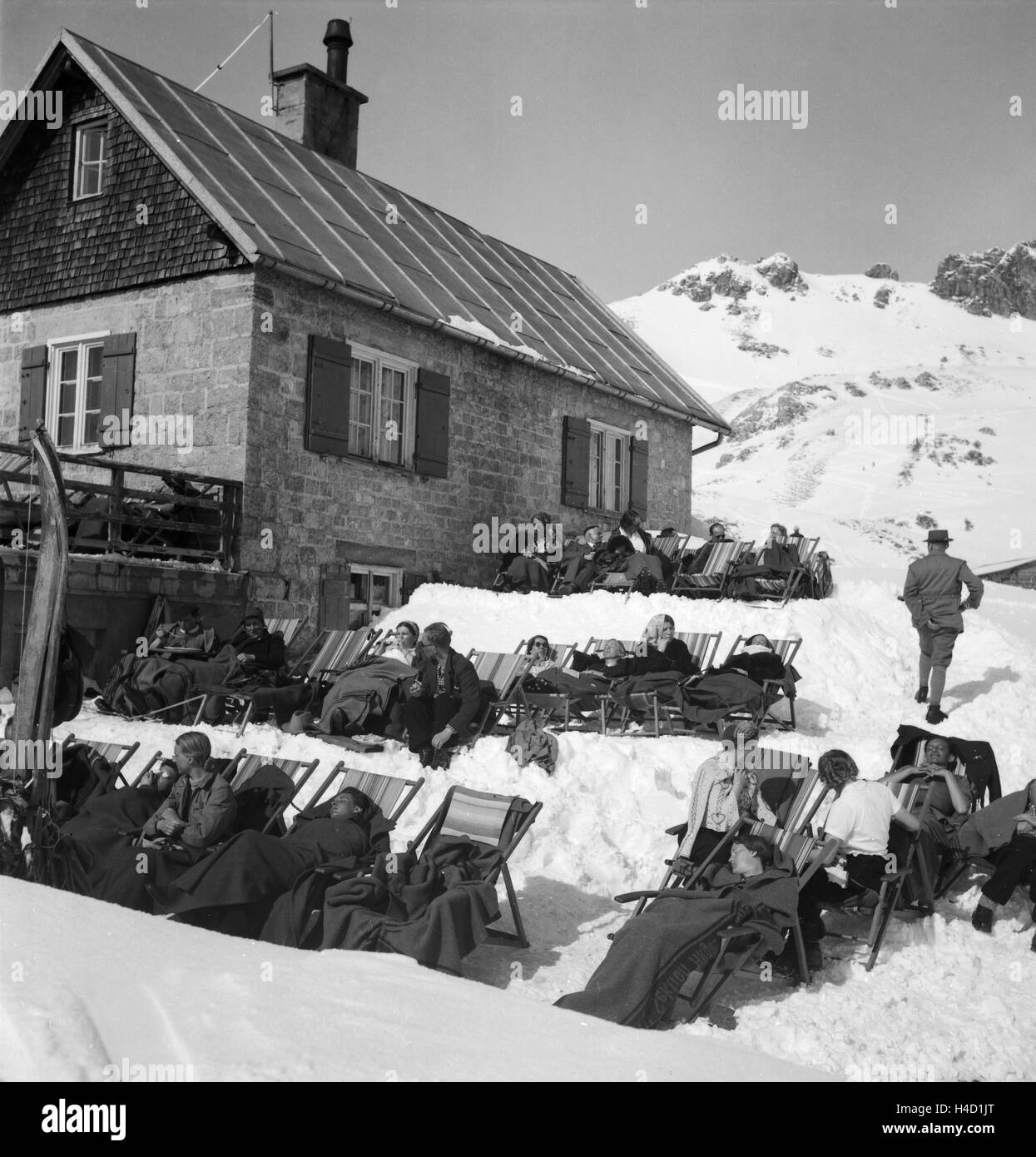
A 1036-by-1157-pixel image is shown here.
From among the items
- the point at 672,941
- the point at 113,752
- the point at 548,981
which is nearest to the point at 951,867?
the point at 672,941

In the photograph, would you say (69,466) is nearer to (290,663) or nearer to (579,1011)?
(290,663)

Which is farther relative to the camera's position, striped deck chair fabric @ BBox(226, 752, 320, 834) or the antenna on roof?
the antenna on roof

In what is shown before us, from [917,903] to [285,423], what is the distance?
8.43 metres

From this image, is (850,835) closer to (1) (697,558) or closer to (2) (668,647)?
(2) (668,647)

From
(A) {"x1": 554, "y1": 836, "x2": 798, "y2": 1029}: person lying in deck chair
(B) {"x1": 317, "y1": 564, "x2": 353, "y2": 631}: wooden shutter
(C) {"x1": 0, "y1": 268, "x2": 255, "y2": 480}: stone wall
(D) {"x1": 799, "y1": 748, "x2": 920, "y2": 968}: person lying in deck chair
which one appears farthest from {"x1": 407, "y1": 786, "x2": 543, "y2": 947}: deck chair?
(B) {"x1": 317, "y1": 564, "x2": 353, "y2": 631}: wooden shutter

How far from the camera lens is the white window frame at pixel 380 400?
1385 cm

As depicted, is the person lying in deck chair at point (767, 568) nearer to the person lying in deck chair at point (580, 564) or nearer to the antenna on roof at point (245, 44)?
the person lying in deck chair at point (580, 564)

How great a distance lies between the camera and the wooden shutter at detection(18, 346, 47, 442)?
1410 cm

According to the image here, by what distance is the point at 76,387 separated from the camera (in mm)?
14023

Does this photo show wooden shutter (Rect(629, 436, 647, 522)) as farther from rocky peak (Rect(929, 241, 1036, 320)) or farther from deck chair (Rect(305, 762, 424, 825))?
rocky peak (Rect(929, 241, 1036, 320))

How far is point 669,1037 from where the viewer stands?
13.9ft

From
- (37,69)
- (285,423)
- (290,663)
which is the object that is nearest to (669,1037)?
(290,663)

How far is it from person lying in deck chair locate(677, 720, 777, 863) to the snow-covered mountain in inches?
843

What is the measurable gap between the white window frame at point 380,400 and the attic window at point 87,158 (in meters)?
3.57
